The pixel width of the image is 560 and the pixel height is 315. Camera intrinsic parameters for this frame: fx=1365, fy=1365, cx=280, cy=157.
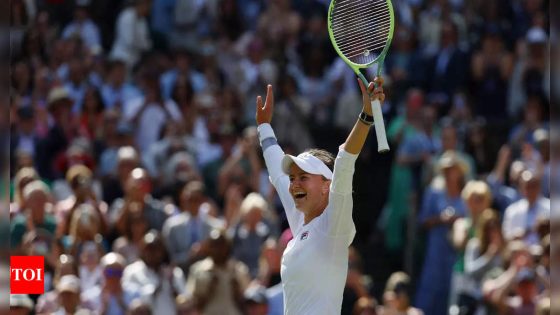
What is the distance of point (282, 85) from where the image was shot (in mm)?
15820

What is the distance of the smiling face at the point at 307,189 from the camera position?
20.7 feet

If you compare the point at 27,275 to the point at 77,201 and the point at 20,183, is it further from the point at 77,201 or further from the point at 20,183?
the point at 20,183

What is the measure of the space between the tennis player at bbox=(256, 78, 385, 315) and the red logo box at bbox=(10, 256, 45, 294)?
3038 mm

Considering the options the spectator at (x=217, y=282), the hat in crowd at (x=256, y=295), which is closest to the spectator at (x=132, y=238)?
the spectator at (x=217, y=282)

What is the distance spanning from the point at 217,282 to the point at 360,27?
15.6ft

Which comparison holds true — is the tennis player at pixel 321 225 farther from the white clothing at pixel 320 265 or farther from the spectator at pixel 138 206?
the spectator at pixel 138 206

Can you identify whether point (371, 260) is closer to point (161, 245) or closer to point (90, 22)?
point (161, 245)

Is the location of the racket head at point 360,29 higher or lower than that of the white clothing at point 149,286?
lower

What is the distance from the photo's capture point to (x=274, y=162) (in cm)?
695

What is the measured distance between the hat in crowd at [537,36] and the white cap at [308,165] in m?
10.5

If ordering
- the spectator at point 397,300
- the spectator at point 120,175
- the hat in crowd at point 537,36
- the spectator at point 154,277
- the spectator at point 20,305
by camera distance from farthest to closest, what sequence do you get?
the hat in crowd at point 537,36 < the spectator at point 120,175 < the spectator at point 397,300 < the spectator at point 154,277 < the spectator at point 20,305

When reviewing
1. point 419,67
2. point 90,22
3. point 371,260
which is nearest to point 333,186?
point 371,260

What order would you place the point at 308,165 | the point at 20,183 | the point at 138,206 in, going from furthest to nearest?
1. the point at 20,183
2. the point at 138,206
3. the point at 308,165

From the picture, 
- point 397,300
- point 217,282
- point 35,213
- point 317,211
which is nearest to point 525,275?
point 397,300
